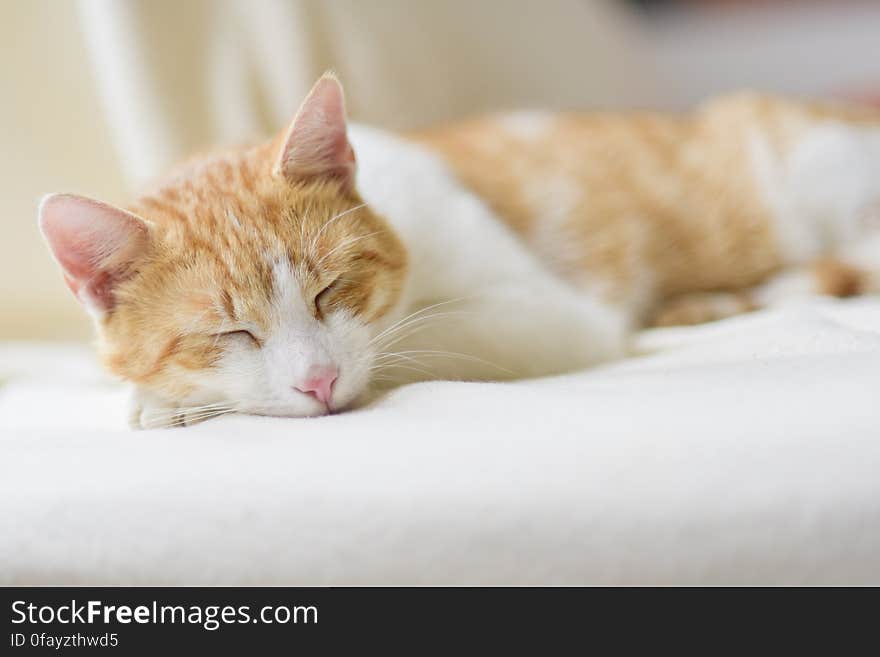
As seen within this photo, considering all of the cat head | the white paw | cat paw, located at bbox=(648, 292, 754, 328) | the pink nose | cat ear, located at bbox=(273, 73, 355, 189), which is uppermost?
cat paw, located at bbox=(648, 292, 754, 328)

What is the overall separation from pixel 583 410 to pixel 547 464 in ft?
0.36

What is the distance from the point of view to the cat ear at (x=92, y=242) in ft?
3.39

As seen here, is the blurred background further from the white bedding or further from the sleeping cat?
the white bedding

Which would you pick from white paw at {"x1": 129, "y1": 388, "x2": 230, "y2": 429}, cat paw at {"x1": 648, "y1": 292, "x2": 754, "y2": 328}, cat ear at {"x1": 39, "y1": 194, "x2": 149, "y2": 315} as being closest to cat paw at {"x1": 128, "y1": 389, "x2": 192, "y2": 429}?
white paw at {"x1": 129, "y1": 388, "x2": 230, "y2": 429}

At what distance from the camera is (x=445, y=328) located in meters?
1.32

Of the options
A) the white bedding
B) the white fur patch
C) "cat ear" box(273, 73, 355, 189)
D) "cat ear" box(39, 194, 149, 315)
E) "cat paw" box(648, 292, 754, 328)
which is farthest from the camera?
the white fur patch

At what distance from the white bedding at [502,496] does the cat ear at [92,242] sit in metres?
0.28

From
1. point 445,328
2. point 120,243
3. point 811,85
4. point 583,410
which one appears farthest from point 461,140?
point 811,85

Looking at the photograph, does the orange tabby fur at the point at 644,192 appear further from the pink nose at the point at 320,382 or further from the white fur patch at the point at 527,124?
the pink nose at the point at 320,382

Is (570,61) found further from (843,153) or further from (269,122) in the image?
(269,122)

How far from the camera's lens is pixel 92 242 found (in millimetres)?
1082

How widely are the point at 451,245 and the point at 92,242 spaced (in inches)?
24.9

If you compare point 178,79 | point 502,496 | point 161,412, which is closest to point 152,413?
point 161,412

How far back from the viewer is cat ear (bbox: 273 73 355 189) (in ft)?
3.75
